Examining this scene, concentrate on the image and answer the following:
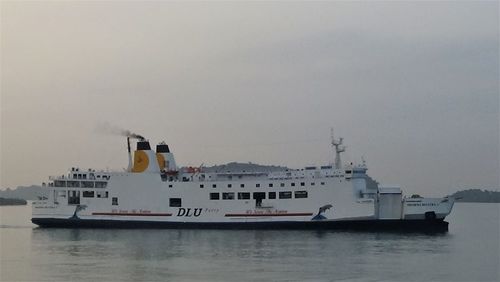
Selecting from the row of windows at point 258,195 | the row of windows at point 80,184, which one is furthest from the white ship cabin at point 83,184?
the row of windows at point 258,195

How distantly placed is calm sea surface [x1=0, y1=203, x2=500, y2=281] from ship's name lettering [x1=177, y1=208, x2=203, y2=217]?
1440mm

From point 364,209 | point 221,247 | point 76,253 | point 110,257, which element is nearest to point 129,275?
point 110,257

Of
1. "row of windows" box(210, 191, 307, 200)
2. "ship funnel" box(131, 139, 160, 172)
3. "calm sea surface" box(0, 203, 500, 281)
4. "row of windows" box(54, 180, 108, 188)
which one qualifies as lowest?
"calm sea surface" box(0, 203, 500, 281)

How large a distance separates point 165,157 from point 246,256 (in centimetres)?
1823

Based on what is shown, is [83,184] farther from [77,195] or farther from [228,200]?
[228,200]

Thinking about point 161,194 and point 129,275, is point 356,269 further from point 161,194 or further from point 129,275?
point 161,194

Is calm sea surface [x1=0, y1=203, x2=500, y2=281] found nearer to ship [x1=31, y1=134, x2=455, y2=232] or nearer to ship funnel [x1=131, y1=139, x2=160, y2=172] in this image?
ship [x1=31, y1=134, x2=455, y2=232]

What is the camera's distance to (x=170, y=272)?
80.8 feet

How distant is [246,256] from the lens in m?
29.0

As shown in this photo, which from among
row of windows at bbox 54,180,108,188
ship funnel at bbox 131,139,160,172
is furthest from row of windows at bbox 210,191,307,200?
row of windows at bbox 54,180,108,188

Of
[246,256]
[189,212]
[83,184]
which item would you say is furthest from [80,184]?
[246,256]

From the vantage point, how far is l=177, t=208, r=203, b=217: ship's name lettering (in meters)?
42.4

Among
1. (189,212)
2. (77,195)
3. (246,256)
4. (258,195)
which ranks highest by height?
(77,195)

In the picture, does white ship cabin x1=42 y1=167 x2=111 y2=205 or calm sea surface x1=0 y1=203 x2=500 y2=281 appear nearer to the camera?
calm sea surface x1=0 y1=203 x2=500 y2=281
